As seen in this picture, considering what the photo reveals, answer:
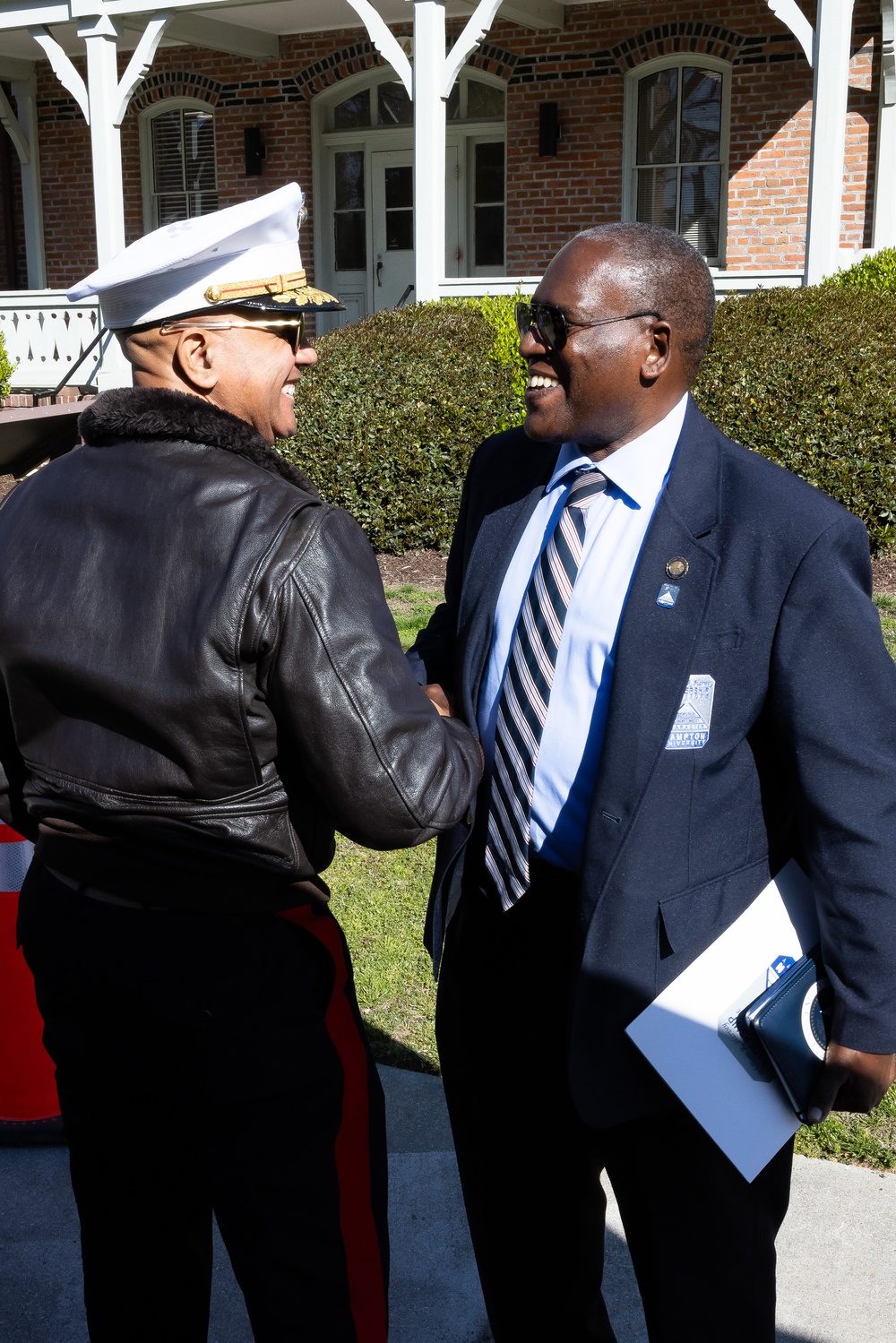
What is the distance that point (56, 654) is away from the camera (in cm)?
177

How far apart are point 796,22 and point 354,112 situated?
648cm

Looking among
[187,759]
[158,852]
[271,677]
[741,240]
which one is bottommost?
[158,852]

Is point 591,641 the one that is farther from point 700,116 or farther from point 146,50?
point 146,50

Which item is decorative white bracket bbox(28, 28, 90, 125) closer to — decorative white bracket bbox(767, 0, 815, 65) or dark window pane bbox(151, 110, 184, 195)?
dark window pane bbox(151, 110, 184, 195)

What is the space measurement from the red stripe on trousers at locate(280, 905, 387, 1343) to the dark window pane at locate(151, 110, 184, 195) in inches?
655

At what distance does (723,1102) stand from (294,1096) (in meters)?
0.61

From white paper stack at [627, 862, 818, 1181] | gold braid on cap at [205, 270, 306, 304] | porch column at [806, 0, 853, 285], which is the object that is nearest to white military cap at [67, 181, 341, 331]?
gold braid on cap at [205, 270, 306, 304]

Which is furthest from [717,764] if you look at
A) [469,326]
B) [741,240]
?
[741,240]

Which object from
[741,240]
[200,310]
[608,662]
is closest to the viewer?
[200,310]

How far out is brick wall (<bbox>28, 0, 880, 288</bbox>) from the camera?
12.8 meters

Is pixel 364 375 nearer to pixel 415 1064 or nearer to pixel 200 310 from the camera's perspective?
pixel 415 1064

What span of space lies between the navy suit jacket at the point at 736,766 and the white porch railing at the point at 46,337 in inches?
538

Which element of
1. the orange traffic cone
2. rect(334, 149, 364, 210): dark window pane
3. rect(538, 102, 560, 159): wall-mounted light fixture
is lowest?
the orange traffic cone

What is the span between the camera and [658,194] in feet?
45.5
